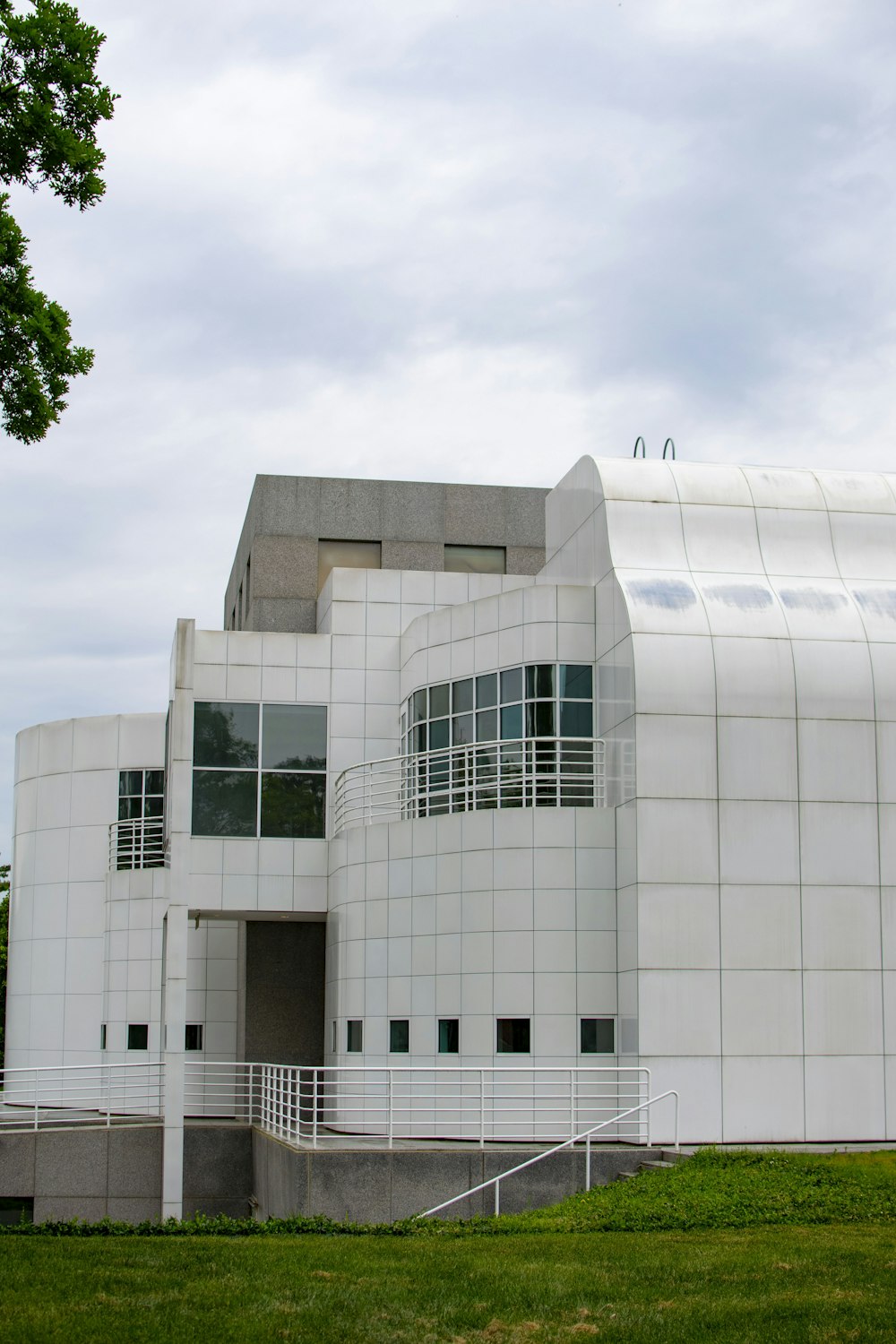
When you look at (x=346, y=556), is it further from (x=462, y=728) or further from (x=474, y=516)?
(x=462, y=728)

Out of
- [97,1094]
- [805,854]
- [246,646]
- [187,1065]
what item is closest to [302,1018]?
[187,1065]

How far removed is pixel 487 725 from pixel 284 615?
9025 mm

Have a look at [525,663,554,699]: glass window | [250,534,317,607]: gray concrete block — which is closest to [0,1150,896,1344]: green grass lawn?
[525,663,554,699]: glass window

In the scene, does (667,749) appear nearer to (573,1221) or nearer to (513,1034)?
(513,1034)

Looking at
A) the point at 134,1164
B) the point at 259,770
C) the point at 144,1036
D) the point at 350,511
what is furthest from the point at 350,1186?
the point at 350,511

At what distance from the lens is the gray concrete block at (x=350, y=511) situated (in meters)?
36.5

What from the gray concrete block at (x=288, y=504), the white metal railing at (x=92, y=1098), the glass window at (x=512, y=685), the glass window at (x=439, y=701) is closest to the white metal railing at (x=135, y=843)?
the white metal railing at (x=92, y=1098)

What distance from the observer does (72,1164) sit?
27.1 meters

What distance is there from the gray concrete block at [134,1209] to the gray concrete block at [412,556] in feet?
50.4

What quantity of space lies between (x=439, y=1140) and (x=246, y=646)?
37.6 ft

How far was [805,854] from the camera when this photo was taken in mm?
24562

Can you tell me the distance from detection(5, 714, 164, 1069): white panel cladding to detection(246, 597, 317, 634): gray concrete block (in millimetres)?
3222

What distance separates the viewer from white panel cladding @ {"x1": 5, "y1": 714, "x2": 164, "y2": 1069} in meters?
35.3

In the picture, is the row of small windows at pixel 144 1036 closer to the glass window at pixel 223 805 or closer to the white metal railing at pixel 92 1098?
the white metal railing at pixel 92 1098
